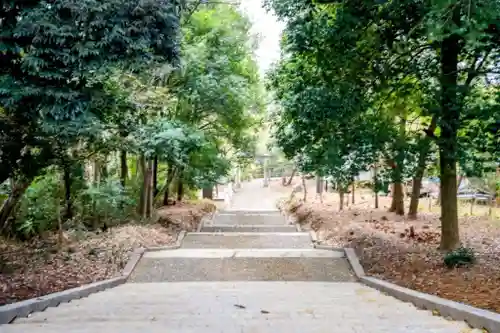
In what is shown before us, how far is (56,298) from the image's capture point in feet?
19.4

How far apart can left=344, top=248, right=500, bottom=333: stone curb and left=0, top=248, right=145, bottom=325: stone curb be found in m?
3.83

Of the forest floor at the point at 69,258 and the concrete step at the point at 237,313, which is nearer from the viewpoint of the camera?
the concrete step at the point at 237,313

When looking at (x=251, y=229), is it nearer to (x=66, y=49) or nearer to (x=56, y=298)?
(x=56, y=298)

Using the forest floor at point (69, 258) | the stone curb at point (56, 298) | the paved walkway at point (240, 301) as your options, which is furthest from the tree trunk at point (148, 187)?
the stone curb at point (56, 298)

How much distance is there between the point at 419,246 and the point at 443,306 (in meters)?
4.28

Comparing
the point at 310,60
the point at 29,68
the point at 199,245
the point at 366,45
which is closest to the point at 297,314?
the point at 29,68

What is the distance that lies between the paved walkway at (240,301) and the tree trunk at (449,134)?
5.88ft

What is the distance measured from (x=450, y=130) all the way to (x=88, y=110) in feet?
15.1

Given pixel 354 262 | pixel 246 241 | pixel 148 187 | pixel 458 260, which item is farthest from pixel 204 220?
pixel 458 260

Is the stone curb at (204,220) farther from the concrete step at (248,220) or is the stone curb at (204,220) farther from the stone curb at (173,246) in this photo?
the stone curb at (173,246)

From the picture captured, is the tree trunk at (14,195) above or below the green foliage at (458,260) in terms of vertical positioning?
above

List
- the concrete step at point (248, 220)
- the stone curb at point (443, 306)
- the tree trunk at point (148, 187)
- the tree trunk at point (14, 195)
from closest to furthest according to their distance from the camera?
the stone curb at point (443, 306) → the tree trunk at point (14, 195) → the tree trunk at point (148, 187) → the concrete step at point (248, 220)

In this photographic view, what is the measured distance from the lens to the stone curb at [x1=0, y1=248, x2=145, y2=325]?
15.8ft

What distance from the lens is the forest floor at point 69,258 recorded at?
6.73 meters
